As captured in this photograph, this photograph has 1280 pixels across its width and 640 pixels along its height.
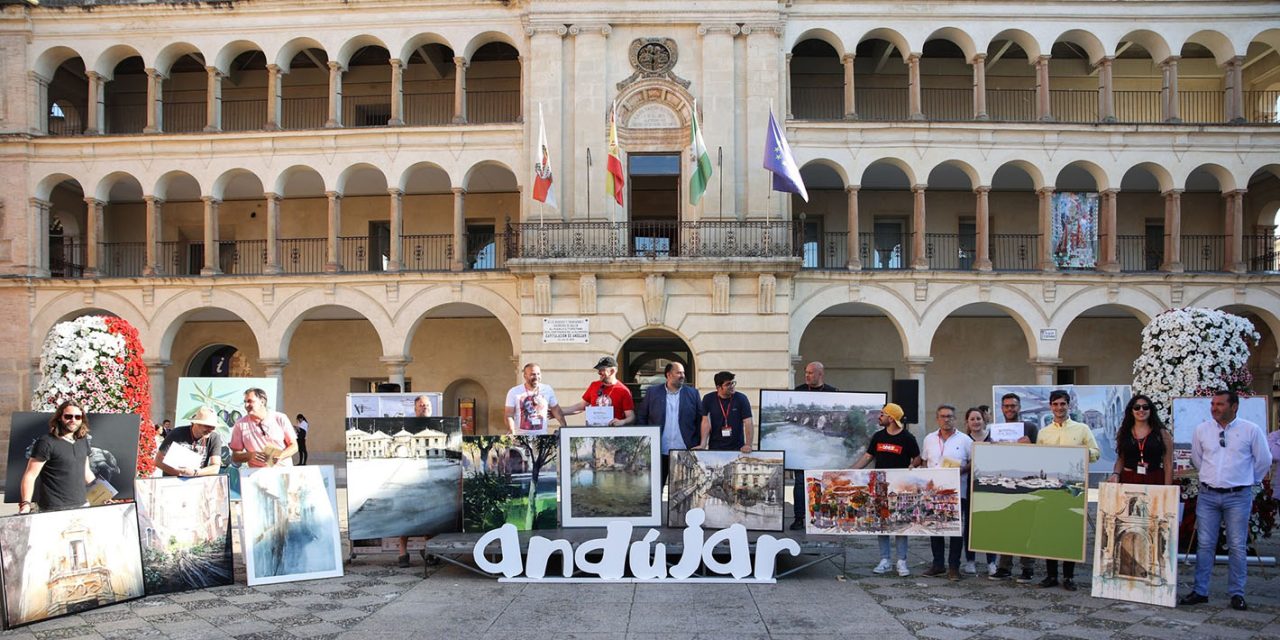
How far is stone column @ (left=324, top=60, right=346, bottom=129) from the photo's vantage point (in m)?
25.0

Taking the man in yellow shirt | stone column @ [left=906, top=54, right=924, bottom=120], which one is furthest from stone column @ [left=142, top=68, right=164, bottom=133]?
the man in yellow shirt

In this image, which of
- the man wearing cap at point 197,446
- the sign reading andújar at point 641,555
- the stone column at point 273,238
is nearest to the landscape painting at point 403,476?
the sign reading andújar at point 641,555

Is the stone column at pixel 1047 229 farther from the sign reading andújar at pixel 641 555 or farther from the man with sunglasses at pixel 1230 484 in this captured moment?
the sign reading andújar at pixel 641 555

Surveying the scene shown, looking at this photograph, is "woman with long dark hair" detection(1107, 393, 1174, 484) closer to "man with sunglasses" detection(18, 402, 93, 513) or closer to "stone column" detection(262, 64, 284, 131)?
"man with sunglasses" detection(18, 402, 93, 513)

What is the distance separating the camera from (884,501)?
11.0 m

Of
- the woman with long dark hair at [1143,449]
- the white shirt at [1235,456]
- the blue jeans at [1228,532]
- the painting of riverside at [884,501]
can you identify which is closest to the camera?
the blue jeans at [1228,532]

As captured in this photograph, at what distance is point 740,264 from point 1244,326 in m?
10.9

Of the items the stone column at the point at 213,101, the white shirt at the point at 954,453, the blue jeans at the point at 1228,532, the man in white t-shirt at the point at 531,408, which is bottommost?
the blue jeans at the point at 1228,532

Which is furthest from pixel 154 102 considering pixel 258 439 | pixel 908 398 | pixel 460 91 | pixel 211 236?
pixel 908 398

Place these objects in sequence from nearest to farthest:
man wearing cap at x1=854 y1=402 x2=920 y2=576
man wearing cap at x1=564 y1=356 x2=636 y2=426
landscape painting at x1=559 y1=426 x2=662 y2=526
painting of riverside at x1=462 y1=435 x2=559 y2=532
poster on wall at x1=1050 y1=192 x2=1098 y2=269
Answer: man wearing cap at x1=854 y1=402 x2=920 y2=576 → landscape painting at x1=559 y1=426 x2=662 y2=526 → painting of riverside at x1=462 y1=435 x2=559 y2=532 → man wearing cap at x1=564 y1=356 x2=636 y2=426 → poster on wall at x1=1050 y1=192 x2=1098 y2=269

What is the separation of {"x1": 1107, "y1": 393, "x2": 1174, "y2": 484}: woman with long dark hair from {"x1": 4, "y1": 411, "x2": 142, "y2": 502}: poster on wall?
10388mm

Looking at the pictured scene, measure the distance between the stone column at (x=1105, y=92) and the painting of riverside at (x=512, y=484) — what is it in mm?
18952

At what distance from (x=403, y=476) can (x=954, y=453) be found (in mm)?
6139

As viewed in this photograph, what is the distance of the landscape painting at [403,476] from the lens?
1148 centimetres
